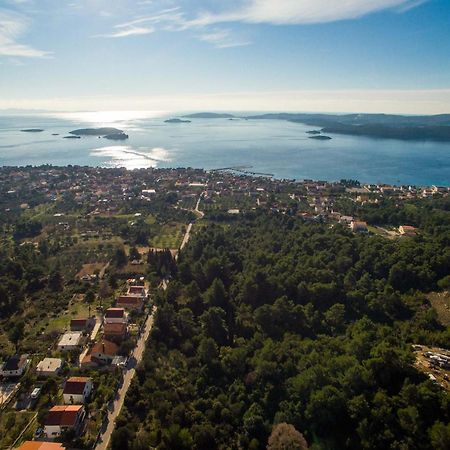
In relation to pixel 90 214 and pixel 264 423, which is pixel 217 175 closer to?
pixel 90 214

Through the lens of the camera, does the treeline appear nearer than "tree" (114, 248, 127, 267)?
Yes

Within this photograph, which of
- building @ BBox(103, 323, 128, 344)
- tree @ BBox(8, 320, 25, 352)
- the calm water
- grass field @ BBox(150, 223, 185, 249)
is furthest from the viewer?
the calm water

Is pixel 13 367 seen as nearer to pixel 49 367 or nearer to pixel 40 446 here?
pixel 49 367

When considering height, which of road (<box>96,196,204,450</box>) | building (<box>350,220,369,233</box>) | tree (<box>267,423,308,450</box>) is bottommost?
road (<box>96,196,204,450</box>)

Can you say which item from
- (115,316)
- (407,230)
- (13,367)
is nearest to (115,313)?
(115,316)

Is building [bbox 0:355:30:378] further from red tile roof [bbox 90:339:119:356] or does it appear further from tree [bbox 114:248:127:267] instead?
tree [bbox 114:248:127:267]

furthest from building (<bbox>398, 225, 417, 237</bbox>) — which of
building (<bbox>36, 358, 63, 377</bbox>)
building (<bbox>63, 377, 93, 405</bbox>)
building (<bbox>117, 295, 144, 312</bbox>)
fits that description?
building (<bbox>36, 358, 63, 377</bbox>)

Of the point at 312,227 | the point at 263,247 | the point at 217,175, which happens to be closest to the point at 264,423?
the point at 263,247

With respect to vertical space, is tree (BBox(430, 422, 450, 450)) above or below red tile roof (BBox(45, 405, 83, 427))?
above
